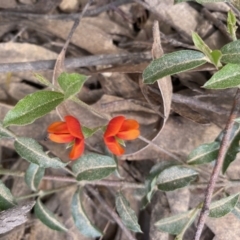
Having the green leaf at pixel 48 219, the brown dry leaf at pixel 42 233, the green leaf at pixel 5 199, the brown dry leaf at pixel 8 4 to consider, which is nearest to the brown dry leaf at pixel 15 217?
the green leaf at pixel 5 199

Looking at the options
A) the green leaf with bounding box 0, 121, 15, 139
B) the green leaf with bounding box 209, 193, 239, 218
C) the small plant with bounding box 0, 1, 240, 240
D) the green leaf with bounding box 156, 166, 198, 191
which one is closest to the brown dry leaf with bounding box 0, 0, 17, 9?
the small plant with bounding box 0, 1, 240, 240

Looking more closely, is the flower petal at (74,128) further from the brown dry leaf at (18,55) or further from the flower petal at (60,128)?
the brown dry leaf at (18,55)

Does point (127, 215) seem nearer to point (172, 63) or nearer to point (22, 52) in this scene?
point (172, 63)

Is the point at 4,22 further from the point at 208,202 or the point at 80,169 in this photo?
the point at 208,202

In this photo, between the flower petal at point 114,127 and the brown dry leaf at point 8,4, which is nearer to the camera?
the flower petal at point 114,127

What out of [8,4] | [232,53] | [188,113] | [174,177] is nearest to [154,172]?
[174,177]
